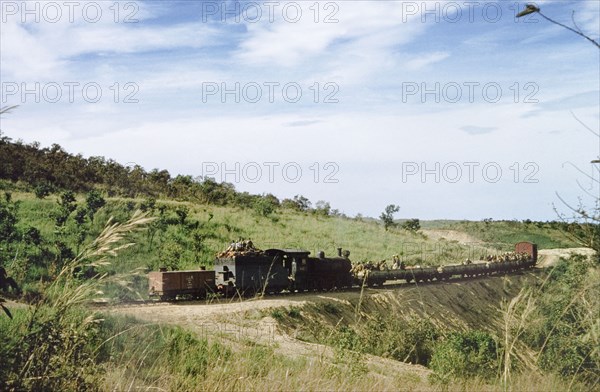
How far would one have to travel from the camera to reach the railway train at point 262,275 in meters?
20.1

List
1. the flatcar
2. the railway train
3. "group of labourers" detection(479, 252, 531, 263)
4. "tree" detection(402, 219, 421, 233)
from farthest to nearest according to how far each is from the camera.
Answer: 1. "tree" detection(402, 219, 421, 233)
2. "group of labourers" detection(479, 252, 531, 263)
3. the railway train
4. the flatcar

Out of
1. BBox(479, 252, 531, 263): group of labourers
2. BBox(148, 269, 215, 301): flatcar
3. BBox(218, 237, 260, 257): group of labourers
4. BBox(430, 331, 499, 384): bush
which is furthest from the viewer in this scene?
BBox(479, 252, 531, 263): group of labourers

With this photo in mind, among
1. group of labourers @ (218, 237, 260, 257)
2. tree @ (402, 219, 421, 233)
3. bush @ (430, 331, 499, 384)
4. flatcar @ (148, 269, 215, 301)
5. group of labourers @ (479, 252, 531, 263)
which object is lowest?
bush @ (430, 331, 499, 384)

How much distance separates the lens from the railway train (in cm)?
2014

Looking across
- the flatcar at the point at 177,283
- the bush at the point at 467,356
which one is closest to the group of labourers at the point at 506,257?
the bush at the point at 467,356

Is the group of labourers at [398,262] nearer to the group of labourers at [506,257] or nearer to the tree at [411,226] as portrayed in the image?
the group of labourers at [506,257]

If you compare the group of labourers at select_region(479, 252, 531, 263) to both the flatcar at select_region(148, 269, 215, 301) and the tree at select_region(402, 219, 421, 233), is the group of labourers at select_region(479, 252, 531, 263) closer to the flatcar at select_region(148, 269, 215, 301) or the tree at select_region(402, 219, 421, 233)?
the tree at select_region(402, 219, 421, 233)

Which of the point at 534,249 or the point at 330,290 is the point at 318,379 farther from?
the point at 534,249

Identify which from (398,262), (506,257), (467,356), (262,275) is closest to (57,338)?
(467,356)

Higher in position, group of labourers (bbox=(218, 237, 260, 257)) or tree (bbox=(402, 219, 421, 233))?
tree (bbox=(402, 219, 421, 233))

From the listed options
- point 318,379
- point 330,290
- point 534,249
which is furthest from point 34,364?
point 534,249

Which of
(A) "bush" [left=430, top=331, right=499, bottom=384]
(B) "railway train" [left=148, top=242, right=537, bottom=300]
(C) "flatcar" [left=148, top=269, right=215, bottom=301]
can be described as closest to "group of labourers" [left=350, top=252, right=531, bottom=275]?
(B) "railway train" [left=148, top=242, right=537, bottom=300]

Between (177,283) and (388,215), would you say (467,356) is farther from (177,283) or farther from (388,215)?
(388,215)

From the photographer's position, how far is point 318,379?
16.0 feet
